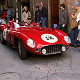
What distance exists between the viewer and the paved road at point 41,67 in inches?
158

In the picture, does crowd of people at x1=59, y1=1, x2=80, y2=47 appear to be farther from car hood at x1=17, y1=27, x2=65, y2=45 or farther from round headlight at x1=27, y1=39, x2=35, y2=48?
round headlight at x1=27, y1=39, x2=35, y2=48

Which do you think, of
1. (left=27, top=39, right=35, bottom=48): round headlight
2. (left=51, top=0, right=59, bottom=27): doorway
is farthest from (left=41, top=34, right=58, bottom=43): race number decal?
(left=51, top=0, right=59, bottom=27): doorway

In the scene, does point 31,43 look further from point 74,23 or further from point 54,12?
point 54,12

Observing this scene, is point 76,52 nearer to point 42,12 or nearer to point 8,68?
point 8,68

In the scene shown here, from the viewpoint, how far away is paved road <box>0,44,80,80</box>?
4012mm

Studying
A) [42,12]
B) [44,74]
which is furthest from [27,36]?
[42,12]

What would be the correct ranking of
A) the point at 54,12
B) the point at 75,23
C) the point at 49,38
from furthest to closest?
→ the point at 54,12 < the point at 75,23 < the point at 49,38

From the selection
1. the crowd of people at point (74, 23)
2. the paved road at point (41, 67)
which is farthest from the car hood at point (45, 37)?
the crowd of people at point (74, 23)

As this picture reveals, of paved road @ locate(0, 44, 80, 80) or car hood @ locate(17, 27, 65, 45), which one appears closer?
paved road @ locate(0, 44, 80, 80)

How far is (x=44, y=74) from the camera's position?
4.14 metres

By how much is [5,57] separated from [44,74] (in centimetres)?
206

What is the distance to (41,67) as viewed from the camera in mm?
4672

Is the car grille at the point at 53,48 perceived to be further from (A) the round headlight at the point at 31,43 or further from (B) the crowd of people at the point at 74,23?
(B) the crowd of people at the point at 74,23

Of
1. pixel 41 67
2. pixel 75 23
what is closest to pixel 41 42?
pixel 41 67
